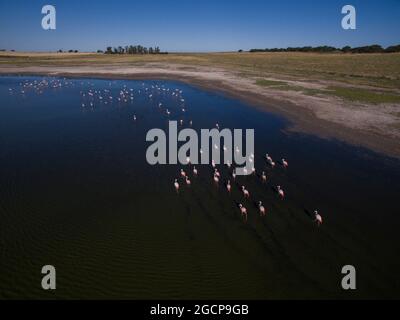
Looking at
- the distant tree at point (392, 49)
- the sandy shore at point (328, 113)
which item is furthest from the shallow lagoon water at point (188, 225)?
the distant tree at point (392, 49)

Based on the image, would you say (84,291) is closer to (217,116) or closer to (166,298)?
(166,298)

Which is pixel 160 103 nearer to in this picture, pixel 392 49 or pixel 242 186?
pixel 242 186

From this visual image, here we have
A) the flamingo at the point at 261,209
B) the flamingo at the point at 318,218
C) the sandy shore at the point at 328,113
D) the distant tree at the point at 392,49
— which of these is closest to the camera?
the flamingo at the point at 318,218

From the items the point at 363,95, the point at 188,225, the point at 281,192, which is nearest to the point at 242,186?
the point at 281,192

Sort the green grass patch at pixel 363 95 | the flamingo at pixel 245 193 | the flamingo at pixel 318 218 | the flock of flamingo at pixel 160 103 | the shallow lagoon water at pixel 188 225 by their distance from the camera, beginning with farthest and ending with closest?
the green grass patch at pixel 363 95
the flock of flamingo at pixel 160 103
the flamingo at pixel 245 193
the flamingo at pixel 318 218
the shallow lagoon water at pixel 188 225

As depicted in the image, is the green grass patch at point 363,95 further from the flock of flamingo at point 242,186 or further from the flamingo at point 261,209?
the flamingo at point 261,209

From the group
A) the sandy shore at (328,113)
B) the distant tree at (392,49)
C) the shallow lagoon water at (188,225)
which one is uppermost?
the distant tree at (392,49)

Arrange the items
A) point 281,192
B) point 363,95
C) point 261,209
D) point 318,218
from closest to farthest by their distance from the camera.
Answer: point 318,218, point 261,209, point 281,192, point 363,95

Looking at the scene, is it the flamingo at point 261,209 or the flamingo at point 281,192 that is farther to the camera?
the flamingo at point 281,192
